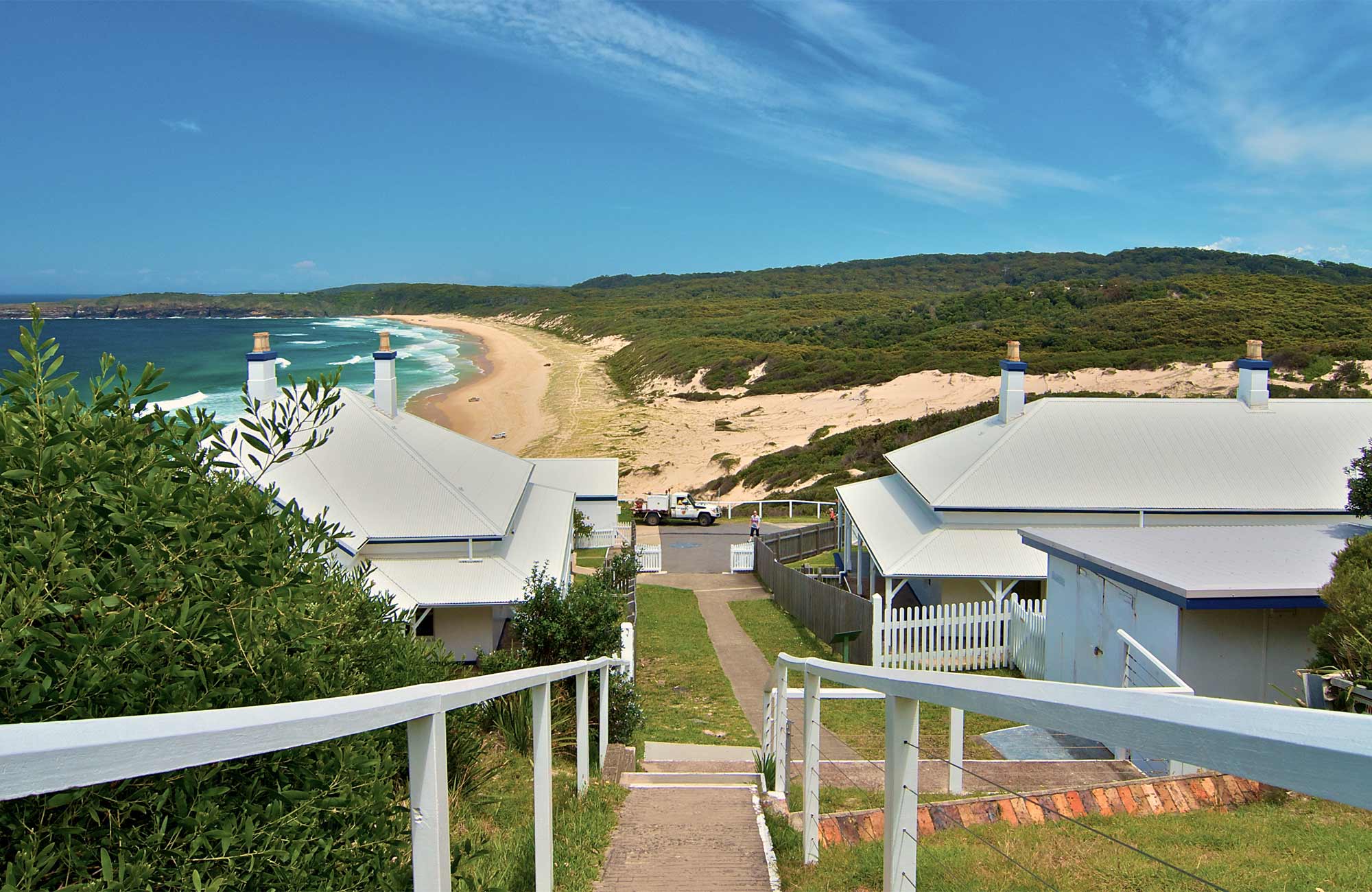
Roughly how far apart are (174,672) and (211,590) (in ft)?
1.16

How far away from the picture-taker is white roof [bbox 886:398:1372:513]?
1797 cm

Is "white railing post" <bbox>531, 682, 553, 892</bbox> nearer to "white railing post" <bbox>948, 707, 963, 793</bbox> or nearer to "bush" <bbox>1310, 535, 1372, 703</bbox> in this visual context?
"white railing post" <bbox>948, 707, 963, 793</bbox>

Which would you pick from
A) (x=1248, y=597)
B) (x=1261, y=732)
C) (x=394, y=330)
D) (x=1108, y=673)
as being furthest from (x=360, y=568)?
(x=394, y=330)

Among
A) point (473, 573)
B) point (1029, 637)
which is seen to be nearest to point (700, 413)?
point (473, 573)

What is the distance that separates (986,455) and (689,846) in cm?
1527

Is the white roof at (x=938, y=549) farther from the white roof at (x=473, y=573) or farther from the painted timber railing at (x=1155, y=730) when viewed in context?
the painted timber railing at (x=1155, y=730)

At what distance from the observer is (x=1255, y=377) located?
1995cm

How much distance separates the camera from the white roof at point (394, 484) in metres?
16.8

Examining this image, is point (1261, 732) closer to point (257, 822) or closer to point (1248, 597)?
point (257, 822)

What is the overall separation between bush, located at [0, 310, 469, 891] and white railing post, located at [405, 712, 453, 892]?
34 centimetres

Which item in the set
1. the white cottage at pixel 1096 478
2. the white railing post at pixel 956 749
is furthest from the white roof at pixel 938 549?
the white railing post at pixel 956 749

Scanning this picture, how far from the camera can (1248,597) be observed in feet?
32.4

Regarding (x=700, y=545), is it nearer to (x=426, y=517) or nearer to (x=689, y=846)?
→ (x=426, y=517)

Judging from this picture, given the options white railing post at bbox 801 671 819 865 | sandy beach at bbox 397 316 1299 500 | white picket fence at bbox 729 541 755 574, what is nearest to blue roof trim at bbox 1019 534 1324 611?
white railing post at bbox 801 671 819 865
